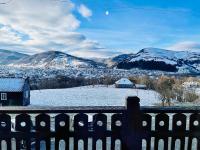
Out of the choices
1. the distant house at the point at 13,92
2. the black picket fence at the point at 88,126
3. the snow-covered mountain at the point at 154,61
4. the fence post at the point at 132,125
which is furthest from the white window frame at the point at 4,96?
the fence post at the point at 132,125

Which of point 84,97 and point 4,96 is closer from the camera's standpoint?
point 4,96

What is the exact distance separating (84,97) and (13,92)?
7.20m

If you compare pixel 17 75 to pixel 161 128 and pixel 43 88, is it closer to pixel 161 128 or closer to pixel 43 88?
pixel 43 88

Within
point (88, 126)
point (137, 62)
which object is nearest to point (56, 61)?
point (137, 62)

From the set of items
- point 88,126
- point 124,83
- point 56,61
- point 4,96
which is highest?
point 56,61

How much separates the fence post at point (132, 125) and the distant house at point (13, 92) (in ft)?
69.3

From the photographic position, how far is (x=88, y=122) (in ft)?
8.06

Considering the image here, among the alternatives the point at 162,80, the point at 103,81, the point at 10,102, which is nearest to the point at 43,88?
the point at 10,102

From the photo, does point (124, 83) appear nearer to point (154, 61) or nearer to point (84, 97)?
point (84, 97)

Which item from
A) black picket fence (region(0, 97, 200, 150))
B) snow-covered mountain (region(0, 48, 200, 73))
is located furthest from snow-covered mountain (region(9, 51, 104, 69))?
black picket fence (region(0, 97, 200, 150))

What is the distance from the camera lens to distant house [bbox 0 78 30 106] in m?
23.3

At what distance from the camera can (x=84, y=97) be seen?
95.2 ft

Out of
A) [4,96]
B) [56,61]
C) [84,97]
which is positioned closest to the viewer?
[4,96]

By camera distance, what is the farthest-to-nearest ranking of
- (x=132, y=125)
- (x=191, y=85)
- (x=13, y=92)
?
(x=191, y=85)
(x=13, y=92)
(x=132, y=125)
